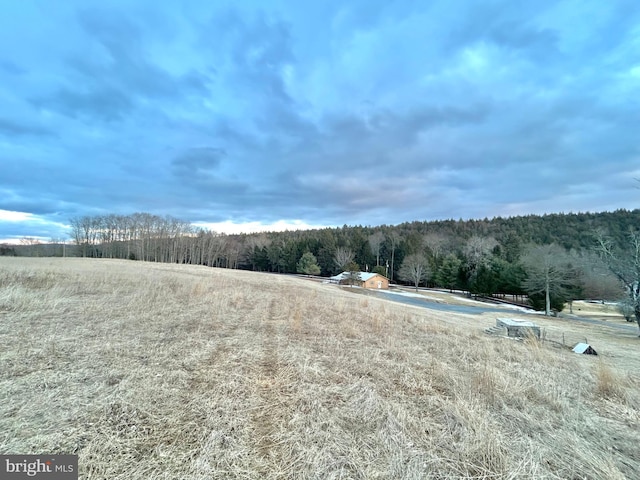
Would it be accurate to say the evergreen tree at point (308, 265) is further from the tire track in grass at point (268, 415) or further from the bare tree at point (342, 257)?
the tire track in grass at point (268, 415)

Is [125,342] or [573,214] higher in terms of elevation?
[573,214]

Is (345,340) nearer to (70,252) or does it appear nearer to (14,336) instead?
(14,336)

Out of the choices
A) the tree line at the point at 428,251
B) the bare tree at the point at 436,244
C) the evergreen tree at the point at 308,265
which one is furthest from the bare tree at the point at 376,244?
the evergreen tree at the point at 308,265

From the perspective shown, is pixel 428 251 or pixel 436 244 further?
pixel 436 244

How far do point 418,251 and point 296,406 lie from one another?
72.8 meters

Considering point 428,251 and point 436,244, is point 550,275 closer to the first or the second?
point 428,251

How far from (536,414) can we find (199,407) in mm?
4304

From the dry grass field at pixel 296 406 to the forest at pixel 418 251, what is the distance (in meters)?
36.6

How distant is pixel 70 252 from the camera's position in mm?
71250

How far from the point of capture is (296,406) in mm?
3732

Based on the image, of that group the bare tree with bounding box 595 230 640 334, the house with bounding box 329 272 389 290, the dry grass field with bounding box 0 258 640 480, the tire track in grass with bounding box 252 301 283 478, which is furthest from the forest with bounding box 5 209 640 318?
the tire track in grass with bounding box 252 301 283 478

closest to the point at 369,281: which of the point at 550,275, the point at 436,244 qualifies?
the point at 550,275

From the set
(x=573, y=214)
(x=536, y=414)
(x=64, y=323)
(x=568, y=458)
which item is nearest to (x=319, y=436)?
(x=568, y=458)

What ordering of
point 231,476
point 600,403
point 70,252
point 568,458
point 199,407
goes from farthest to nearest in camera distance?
point 70,252 → point 600,403 → point 199,407 → point 568,458 → point 231,476
